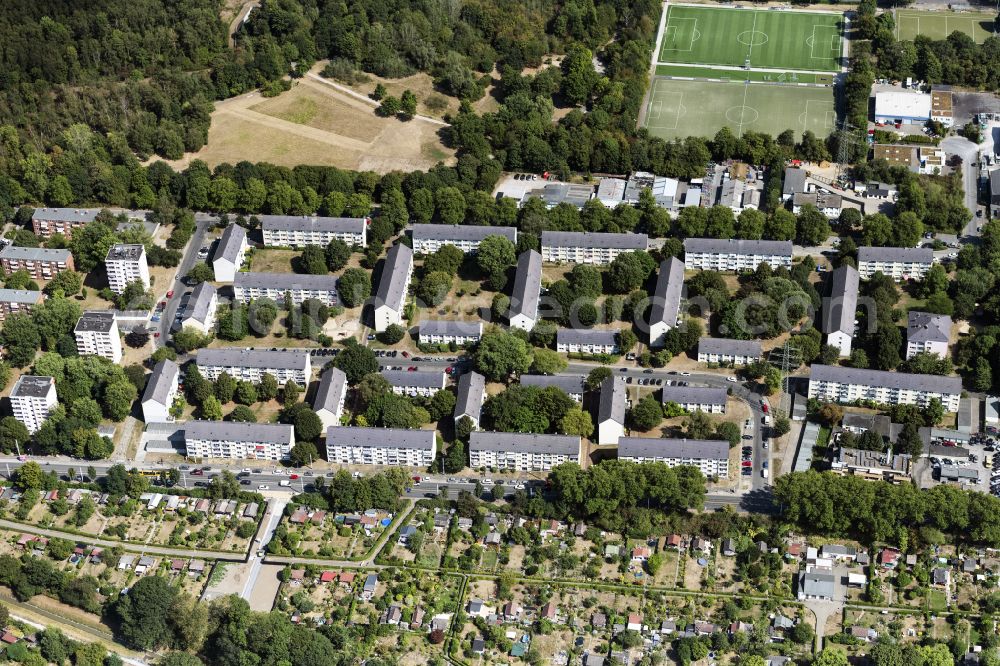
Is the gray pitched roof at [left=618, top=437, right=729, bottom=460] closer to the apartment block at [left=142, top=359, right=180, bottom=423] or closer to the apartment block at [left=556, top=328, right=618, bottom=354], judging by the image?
the apartment block at [left=556, top=328, right=618, bottom=354]

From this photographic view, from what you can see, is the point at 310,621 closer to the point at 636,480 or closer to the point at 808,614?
the point at 636,480

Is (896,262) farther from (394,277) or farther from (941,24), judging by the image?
(941,24)

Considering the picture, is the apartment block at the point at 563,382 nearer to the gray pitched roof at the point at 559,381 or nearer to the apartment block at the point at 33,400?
the gray pitched roof at the point at 559,381

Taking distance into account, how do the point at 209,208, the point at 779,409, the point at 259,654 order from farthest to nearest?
the point at 209,208
the point at 779,409
the point at 259,654

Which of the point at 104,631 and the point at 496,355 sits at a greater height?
the point at 496,355

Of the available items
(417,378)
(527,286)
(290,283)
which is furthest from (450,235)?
(417,378)

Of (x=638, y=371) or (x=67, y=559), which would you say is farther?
(x=638, y=371)

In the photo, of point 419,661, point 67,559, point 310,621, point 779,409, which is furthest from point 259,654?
point 779,409
